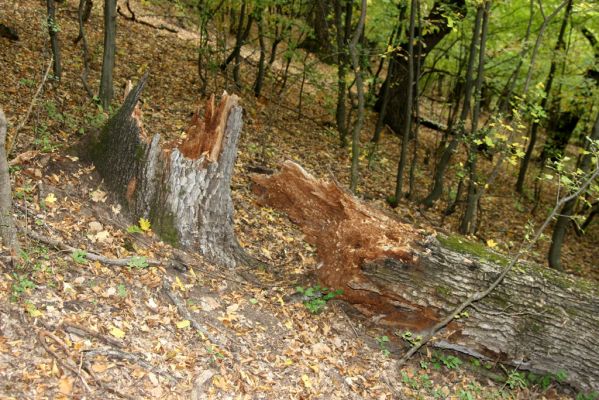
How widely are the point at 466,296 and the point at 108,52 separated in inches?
213

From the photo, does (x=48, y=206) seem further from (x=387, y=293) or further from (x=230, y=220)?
(x=387, y=293)

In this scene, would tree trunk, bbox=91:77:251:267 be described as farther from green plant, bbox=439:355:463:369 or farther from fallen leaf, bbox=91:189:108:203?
green plant, bbox=439:355:463:369

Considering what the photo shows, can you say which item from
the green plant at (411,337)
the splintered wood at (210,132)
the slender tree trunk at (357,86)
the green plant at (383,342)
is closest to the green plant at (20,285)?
the splintered wood at (210,132)

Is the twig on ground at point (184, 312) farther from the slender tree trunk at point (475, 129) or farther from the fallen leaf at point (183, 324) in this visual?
the slender tree trunk at point (475, 129)

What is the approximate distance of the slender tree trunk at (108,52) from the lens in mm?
6504

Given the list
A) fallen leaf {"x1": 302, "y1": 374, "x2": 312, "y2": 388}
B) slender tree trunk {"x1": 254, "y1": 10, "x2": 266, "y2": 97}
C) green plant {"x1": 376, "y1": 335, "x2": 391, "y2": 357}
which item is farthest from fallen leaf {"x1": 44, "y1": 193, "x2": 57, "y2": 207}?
slender tree trunk {"x1": 254, "y1": 10, "x2": 266, "y2": 97}

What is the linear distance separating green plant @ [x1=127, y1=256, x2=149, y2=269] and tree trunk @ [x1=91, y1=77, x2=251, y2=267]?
0.59m

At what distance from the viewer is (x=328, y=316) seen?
17.5 ft

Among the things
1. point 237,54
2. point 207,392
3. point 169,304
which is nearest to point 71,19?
point 237,54

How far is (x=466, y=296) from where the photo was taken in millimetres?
5199

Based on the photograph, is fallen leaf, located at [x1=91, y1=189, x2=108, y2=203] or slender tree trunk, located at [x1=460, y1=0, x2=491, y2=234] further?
slender tree trunk, located at [x1=460, y1=0, x2=491, y2=234]

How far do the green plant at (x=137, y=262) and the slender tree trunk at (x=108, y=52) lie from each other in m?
→ 3.11

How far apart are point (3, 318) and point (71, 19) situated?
9666 millimetres

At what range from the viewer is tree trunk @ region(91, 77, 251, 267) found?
5008 millimetres
